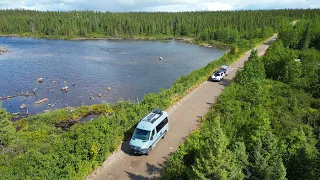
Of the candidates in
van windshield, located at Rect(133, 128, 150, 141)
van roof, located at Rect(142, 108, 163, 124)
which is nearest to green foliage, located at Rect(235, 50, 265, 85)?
van roof, located at Rect(142, 108, 163, 124)

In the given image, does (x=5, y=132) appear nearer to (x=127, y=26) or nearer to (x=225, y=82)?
(x=225, y=82)

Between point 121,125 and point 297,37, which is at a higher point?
point 297,37

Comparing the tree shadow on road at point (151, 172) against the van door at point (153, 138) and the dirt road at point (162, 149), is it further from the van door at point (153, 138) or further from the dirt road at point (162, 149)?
the van door at point (153, 138)

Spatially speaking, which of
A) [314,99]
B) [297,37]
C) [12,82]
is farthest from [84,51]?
[314,99]

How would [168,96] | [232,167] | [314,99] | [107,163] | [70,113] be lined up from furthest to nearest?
[70,113], [314,99], [168,96], [107,163], [232,167]

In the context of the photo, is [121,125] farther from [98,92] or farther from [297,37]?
[297,37]

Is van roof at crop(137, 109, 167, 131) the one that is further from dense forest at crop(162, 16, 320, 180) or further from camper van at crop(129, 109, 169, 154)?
dense forest at crop(162, 16, 320, 180)
